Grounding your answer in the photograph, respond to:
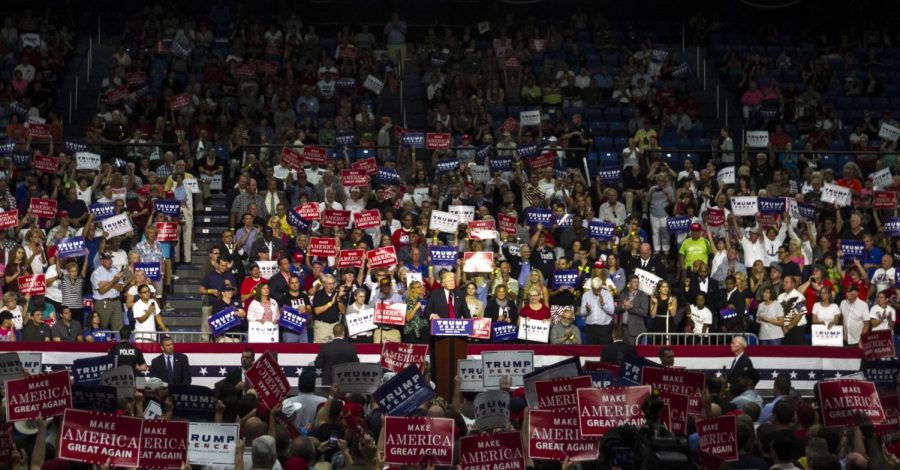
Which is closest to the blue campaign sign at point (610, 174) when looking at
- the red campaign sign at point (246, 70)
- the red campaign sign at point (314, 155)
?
the red campaign sign at point (314, 155)

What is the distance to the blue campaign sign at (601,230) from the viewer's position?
74.1ft

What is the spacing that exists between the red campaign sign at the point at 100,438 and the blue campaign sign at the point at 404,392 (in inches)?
108

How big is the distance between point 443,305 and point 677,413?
831 centimetres

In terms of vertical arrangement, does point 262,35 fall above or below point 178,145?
above

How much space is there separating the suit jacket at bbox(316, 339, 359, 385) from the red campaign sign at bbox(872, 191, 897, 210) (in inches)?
439

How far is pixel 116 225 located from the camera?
22.2m

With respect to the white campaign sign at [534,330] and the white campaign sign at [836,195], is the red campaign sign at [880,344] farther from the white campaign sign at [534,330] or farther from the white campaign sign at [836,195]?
the white campaign sign at [836,195]

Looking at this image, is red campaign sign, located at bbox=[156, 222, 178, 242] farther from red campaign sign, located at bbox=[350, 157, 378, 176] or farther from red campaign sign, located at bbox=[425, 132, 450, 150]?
red campaign sign, located at bbox=[425, 132, 450, 150]

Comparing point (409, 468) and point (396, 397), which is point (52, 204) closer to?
point (396, 397)

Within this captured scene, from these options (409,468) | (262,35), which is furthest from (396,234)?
(409,468)

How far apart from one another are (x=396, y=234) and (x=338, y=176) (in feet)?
8.04

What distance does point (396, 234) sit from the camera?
22672 millimetres

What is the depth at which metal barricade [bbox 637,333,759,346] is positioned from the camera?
20.3 meters

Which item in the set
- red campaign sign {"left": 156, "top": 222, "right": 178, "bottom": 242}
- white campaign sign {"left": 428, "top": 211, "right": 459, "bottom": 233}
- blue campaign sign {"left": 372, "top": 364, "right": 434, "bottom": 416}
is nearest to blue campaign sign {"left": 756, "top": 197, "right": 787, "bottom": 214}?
white campaign sign {"left": 428, "top": 211, "right": 459, "bottom": 233}
